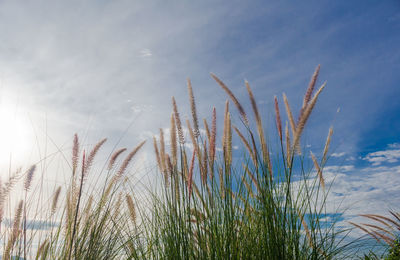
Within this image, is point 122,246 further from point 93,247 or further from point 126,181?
point 126,181

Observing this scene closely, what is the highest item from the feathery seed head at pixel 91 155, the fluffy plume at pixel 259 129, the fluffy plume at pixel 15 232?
the fluffy plume at pixel 259 129

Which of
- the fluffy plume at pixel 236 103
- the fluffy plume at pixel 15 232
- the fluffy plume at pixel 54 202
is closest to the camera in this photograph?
the fluffy plume at pixel 15 232

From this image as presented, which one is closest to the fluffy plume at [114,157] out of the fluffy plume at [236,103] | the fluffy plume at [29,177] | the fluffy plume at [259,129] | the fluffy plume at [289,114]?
the fluffy plume at [29,177]

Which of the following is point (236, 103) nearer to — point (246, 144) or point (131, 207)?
point (246, 144)

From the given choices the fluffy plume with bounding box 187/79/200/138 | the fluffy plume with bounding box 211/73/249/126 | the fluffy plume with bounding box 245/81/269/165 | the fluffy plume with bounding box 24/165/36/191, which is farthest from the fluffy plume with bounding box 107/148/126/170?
the fluffy plume with bounding box 245/81/269/165

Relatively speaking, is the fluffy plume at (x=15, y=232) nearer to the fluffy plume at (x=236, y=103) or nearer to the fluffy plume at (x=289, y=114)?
the fluffy plume at (x=236, y=103)

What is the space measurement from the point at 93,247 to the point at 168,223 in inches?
25.2

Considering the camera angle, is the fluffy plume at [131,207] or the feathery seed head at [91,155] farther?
the fluffy plume at [131,207]

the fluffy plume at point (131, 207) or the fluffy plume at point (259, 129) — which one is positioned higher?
the fluffy plume at point (259, 129)

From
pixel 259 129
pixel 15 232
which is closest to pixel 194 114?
pixel 259 129

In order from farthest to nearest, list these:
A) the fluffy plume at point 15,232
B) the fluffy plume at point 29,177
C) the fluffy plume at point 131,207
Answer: the fluffy plume at point 131,207, the fluffy plume at point 15,232, the fluffy plume at point 29,177

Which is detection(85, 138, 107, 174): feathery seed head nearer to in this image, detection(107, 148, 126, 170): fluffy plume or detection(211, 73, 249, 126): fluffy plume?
detection(107, 148, 126, 170): fluffy plume

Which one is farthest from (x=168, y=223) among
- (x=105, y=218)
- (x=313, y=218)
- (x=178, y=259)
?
(x=313, y=218)

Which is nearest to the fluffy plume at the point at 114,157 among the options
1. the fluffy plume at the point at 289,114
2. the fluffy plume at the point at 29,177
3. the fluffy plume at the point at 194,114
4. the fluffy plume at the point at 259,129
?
the fluffy plume at the point at 29,177
